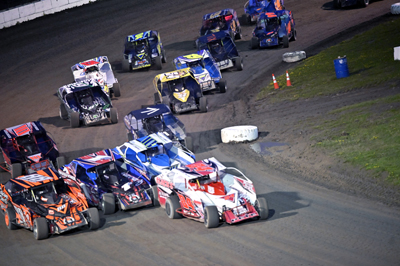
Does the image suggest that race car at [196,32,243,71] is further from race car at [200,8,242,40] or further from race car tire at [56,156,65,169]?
race car tire at [56,156,65,169]

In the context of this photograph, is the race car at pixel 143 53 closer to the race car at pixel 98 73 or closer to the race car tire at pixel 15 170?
the race car at pixel 98 73

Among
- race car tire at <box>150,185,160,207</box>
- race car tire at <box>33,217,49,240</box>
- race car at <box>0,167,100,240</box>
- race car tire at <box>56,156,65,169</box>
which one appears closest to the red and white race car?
race car tire at <box>150,185,160,207</box>

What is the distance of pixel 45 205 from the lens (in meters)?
17.2

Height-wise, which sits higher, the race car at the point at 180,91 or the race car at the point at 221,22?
the race car at the point at 221,22

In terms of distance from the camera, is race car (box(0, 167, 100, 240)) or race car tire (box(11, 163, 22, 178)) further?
race car tire (box(11, 163, 22, 178))

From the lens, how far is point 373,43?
31922 mm

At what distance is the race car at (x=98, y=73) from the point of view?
31250mm

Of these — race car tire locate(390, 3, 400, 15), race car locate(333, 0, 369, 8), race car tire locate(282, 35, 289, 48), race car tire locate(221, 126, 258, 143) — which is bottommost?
race car tire locate(221, 126, 258, 143)

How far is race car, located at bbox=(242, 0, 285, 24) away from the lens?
39219 millimetres

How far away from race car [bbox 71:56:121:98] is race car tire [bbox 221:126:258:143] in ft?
33.5

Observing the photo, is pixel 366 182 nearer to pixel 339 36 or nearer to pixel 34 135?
pixel 34 135

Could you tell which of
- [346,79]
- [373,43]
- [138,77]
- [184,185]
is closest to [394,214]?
[184,185]

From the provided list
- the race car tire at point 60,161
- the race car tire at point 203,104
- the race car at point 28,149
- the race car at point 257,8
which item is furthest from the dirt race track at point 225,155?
the race car tire at point 60,161

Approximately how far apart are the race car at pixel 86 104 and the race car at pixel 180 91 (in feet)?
7.96
